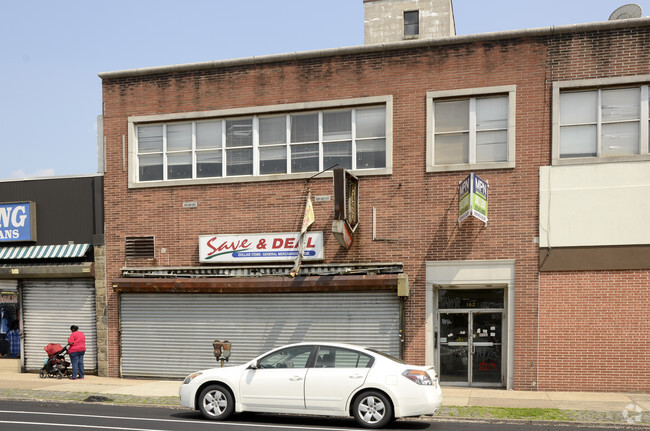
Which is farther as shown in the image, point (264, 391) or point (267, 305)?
point (267, 305)

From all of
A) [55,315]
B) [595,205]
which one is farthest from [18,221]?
[595,205]

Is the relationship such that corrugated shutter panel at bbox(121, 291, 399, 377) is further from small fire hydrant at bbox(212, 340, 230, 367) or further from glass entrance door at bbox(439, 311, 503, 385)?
glass entrance door at bbox(439, 311, 503, 385)

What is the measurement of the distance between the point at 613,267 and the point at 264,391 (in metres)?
8.68

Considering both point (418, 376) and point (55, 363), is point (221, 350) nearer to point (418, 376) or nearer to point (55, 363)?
point (55, 363)

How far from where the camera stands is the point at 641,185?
14.7 metres

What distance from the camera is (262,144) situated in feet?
57.1

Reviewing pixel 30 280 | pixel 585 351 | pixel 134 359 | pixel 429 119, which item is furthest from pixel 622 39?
pixel 30 280

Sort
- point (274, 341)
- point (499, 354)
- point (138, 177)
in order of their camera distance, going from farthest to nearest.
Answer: point (138, 177) < point (274, 341) < point (499, 354)

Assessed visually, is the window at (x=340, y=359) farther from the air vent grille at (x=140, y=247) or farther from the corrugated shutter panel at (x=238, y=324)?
the air vent grille at (x=140, y=247)

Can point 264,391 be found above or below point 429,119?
below

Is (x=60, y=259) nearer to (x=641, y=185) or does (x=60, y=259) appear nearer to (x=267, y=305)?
(x=267, y=305)

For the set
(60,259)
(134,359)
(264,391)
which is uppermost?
(60,259)

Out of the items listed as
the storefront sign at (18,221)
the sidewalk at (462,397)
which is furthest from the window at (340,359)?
the storefront sign at (18,221)

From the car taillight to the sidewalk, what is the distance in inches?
67.0
